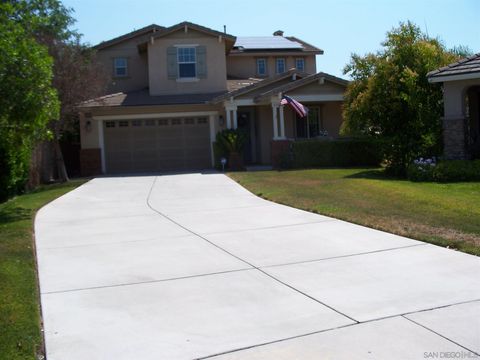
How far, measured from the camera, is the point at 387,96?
61.3 ft

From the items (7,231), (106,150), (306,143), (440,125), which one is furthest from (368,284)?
(106,150)

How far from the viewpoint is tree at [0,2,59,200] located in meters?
11.5

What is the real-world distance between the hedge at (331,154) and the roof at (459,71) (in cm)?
608

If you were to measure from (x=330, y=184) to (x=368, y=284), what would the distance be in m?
10.0

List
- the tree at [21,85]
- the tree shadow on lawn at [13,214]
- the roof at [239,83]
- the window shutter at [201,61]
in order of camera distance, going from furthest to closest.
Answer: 1. the roof at [239,83]
2. the window shutter at [201,61]
3. the tree shadow on lawn at [13,214]
4. the tree at [21,85]

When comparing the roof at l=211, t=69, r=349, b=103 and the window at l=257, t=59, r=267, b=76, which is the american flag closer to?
the roof at l=211, t=69, r=349, b=103

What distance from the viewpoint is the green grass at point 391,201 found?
8.81 metres

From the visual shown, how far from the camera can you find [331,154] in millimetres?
23547

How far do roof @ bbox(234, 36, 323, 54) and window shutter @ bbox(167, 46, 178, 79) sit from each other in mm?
4477

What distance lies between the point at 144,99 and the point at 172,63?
2.08 meters

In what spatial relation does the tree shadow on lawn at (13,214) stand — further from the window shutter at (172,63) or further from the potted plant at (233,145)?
the window shutter at (172,63)

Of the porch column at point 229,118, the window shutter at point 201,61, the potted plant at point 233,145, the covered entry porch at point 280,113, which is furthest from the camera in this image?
the window shutter at point 201,61

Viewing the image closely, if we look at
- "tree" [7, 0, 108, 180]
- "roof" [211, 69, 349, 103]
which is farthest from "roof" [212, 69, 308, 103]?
"tree" [7, 0, 108, 180]

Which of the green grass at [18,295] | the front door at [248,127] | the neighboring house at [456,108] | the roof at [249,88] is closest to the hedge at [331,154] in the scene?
the roof at [249,88]
